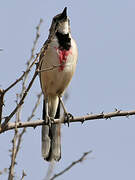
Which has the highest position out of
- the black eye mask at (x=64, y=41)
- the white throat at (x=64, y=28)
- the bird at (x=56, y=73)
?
the white throat at (x=64, y=28)

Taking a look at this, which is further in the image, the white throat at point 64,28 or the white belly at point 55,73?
the white throat at point 64,28

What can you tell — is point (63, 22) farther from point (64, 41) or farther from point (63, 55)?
point (63, 55)

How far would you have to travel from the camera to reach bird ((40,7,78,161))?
5.59 metres

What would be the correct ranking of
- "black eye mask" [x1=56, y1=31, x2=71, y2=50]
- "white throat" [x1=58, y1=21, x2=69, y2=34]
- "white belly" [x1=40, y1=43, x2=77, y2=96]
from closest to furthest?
"white belly" [x1=40, y1=43, x2=77, y2=96] → "black eye mask" [x1=56, y1=31, x2=71, y2=50] → "white throat" [x1=58, y1=21, x2=69, y2=34]

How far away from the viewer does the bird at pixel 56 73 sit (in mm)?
5588

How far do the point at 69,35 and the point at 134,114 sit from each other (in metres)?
2.45

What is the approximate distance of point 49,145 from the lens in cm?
554

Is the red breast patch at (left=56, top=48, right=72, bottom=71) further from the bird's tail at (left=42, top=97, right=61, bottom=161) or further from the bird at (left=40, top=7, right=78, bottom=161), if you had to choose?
the bird's tail at (left=42, top=97, right=61, bottom=161)

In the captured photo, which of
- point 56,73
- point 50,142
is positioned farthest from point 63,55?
point 50,142

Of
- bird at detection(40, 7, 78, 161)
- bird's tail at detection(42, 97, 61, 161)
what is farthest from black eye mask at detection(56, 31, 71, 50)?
bird's tail at detection(42, 97, 61, 161)

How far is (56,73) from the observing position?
19.5ft

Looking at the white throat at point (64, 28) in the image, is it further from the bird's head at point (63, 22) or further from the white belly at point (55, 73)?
the white belly at point (55, 73)

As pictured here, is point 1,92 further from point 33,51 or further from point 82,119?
point 82,119

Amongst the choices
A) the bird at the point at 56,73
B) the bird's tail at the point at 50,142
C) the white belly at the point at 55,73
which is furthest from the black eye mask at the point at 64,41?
the bird's tail at the point at 50,142
